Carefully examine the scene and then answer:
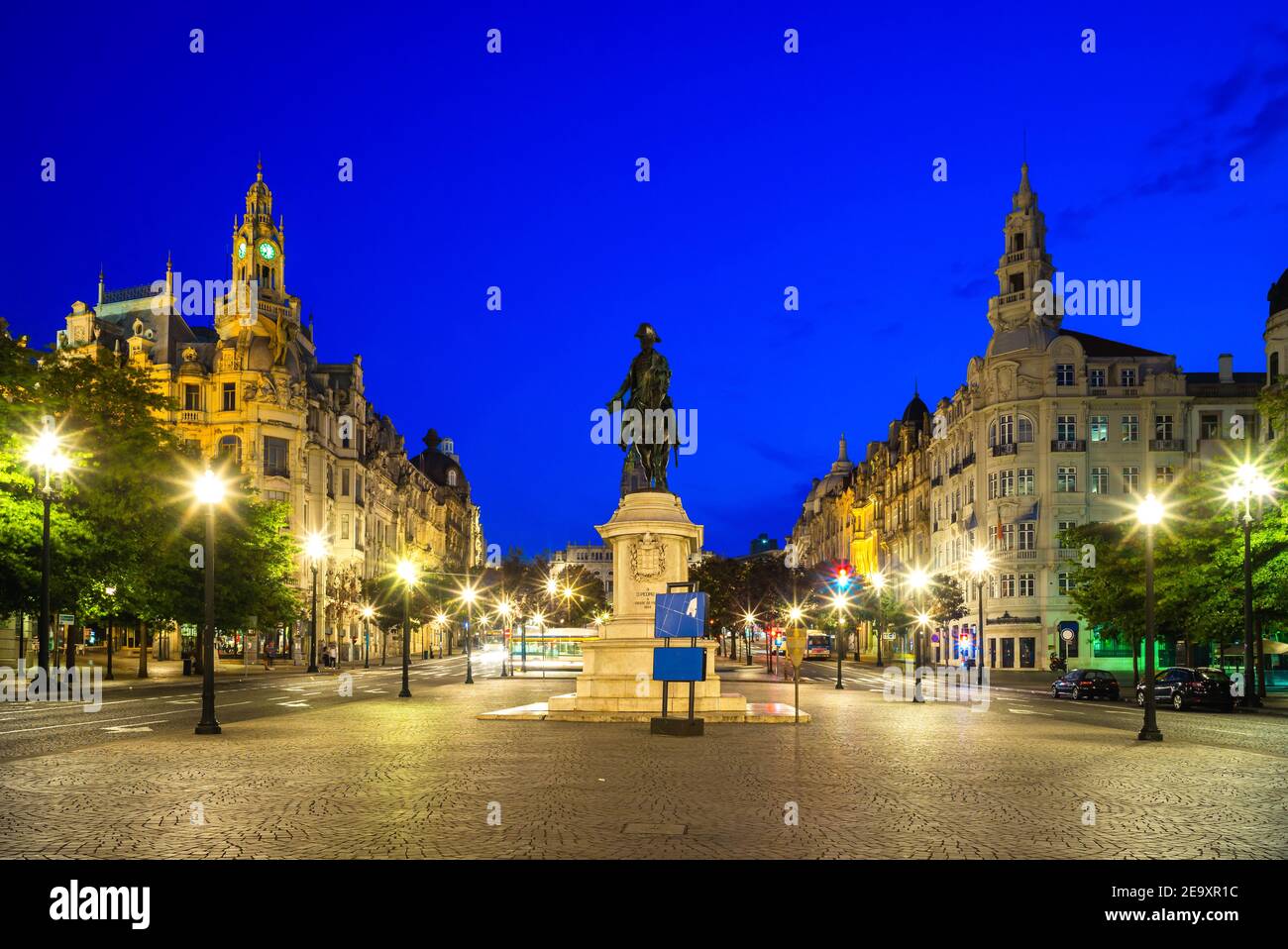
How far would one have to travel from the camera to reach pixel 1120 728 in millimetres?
29031

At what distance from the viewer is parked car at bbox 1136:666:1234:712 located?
39281mm

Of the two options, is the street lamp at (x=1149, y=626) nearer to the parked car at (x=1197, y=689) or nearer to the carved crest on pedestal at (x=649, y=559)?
the carved crest on pedestal at (x=649, y=559)

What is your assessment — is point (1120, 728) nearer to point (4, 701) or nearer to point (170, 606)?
point (4, 701)

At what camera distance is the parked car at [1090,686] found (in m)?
49.5

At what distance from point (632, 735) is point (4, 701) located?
2166cm

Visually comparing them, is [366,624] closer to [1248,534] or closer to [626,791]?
[1248,534]

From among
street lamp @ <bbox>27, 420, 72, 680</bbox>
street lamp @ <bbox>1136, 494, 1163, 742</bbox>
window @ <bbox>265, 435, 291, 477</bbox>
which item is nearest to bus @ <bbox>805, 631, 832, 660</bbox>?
window @ <bbox>265, 435, 291, 477</bbox>

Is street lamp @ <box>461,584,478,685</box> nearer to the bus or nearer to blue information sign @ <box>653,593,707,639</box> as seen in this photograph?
blue information sign @ <box>653,593,707,639</box>

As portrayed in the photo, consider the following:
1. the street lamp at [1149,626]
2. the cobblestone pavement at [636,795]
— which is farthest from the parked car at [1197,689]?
the cobblestone pavement at [636,795]

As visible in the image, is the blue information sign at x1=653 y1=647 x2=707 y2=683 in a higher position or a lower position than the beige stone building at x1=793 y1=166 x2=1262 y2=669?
lower

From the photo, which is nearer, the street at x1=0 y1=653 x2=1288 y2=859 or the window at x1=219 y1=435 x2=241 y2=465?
the street at x1=0 y1=653 x2=1288 y2=859

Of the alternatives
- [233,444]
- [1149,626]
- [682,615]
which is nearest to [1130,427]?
[1149,626]

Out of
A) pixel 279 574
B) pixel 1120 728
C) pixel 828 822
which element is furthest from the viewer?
pixel 279 574
